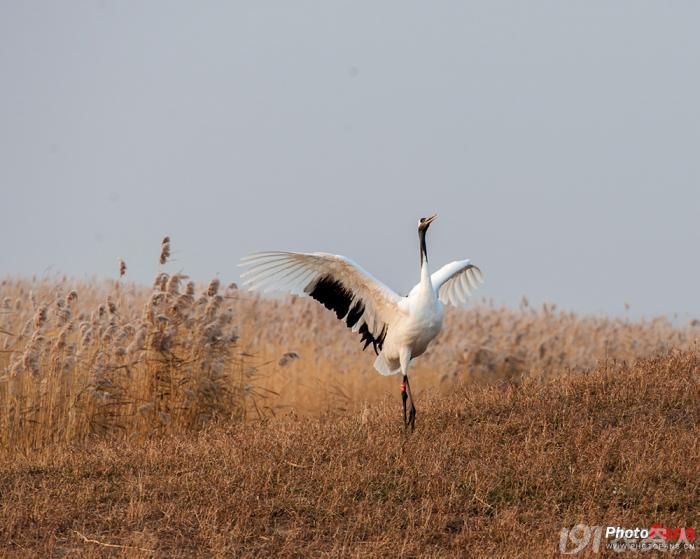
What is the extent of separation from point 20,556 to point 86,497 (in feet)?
3.32

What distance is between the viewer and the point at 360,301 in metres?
9.53

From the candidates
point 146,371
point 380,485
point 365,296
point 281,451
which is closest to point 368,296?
point 365,296

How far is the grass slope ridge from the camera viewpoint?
257 inches

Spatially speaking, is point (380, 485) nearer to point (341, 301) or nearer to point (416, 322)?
point (416, 322)

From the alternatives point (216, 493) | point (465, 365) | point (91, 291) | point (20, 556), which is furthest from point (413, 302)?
point (91, 291)

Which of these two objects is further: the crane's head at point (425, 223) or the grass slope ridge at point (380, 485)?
the crane's head at point (425, 223)

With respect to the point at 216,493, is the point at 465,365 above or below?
above

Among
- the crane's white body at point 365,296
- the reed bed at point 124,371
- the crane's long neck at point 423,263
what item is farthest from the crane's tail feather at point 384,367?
the reed bed at point 124,371

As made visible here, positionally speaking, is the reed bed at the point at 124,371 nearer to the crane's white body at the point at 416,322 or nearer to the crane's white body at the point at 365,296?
the crane's white body at the point at 365,296

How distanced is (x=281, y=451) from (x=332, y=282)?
1.88m

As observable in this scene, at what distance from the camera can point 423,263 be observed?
29.7ft

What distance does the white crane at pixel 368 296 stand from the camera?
29.6 feet

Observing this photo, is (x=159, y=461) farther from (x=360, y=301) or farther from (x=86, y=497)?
(x=360, y=301)

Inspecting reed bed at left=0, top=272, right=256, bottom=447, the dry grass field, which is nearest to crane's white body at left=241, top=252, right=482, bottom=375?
the dry grass field
